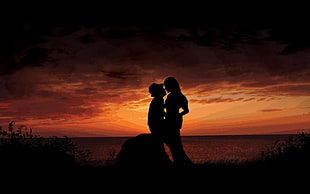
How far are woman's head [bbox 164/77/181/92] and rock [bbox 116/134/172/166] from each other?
5.59 feet

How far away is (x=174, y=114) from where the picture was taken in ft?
29.9

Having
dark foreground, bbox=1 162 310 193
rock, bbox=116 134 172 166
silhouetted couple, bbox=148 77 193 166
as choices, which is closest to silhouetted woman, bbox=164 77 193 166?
silhouetted couple, bbox=148 77 193 166

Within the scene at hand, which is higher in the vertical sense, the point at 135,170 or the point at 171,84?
the point at 171,84

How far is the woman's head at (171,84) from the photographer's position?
29.1ft

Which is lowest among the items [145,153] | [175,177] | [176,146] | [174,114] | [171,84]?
[175,177]

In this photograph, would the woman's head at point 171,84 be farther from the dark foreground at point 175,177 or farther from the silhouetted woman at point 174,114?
the dark foreground at point 175,177

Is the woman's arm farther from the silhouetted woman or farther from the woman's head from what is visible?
the woman's head

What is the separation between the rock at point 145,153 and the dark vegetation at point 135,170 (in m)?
0.15

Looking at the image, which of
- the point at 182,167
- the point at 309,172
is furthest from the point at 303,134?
the point at 182,167

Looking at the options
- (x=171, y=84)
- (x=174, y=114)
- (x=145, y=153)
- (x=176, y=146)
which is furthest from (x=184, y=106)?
(x=145, y=153)

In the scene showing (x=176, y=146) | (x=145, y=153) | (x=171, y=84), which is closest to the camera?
(x=171, y=84)

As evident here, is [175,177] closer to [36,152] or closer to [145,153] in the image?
[145,153]

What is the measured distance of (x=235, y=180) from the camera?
877 centimetres

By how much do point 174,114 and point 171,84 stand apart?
938 millimetres
